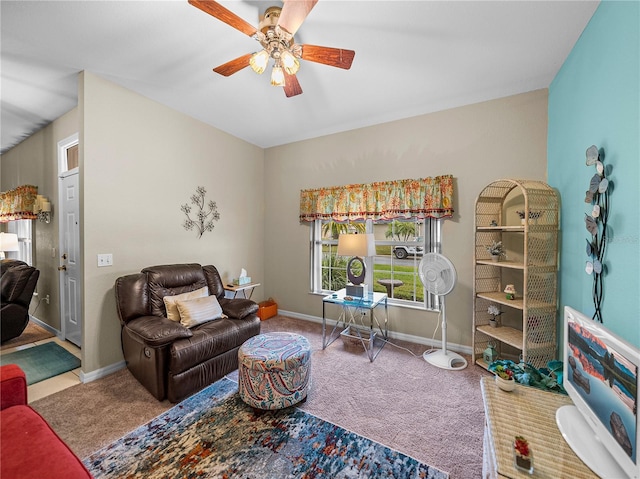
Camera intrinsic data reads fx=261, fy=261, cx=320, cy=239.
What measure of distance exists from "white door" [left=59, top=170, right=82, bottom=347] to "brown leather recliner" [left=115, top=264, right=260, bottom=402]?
3.43 ft

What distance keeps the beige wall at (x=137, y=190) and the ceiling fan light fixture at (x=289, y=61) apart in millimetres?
1959

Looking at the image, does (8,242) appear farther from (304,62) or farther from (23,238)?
(304,62)

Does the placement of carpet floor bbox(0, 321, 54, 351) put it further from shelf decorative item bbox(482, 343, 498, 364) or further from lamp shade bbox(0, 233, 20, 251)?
shelf decorative item bbox(482, 343, 498, 364)

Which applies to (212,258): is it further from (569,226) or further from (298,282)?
(569,226)

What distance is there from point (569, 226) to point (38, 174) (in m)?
6.16

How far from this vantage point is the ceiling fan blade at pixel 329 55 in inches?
66.0

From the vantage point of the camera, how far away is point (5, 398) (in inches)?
52.8

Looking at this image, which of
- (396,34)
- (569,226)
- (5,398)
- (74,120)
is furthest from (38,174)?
(569,226)

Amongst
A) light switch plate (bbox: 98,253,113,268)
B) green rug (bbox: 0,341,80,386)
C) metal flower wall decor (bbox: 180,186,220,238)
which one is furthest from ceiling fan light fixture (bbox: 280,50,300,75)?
green rug (bbox: 0,341,80,386)

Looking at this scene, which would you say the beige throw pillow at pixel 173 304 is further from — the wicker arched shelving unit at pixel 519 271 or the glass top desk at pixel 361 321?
the wicker arched shelving unit at pixel 519 271

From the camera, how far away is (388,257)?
3512 mm

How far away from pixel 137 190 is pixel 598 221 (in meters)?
3.86

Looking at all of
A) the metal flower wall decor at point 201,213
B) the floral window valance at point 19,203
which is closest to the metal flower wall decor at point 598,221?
the metal flower wall decor at point 201,213

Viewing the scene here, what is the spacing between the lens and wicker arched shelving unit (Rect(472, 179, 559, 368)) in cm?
226
